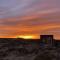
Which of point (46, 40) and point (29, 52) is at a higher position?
point (46, 40)

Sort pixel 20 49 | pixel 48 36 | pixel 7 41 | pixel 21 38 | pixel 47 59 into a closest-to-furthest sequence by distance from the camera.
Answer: pixel 47 59
pixel 48 36
pixel 20 49
pixel 21 38
pixel 7 41

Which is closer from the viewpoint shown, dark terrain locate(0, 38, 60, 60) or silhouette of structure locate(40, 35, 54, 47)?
dark terrain locate(0, 38, 60, 60)

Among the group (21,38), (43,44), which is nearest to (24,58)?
(43,44)

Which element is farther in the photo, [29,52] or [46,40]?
[29,52]

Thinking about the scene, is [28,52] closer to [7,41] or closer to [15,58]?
[15,58]

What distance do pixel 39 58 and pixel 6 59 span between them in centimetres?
613

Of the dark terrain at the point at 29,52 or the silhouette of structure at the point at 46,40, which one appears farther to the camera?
the silhouette of structure at the point at 46,40

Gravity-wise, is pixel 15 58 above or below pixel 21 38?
below

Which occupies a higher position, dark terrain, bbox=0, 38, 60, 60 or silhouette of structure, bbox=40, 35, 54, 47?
silhouette of structure, bbox=40, 35, 54, 47

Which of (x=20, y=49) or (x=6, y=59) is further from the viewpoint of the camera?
(x=20, y=49)

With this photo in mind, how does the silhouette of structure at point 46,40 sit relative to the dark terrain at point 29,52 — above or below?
above

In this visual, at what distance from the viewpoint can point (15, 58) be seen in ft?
123

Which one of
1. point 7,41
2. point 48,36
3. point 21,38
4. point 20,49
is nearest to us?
point 48,36

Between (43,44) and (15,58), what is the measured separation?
924 cm
